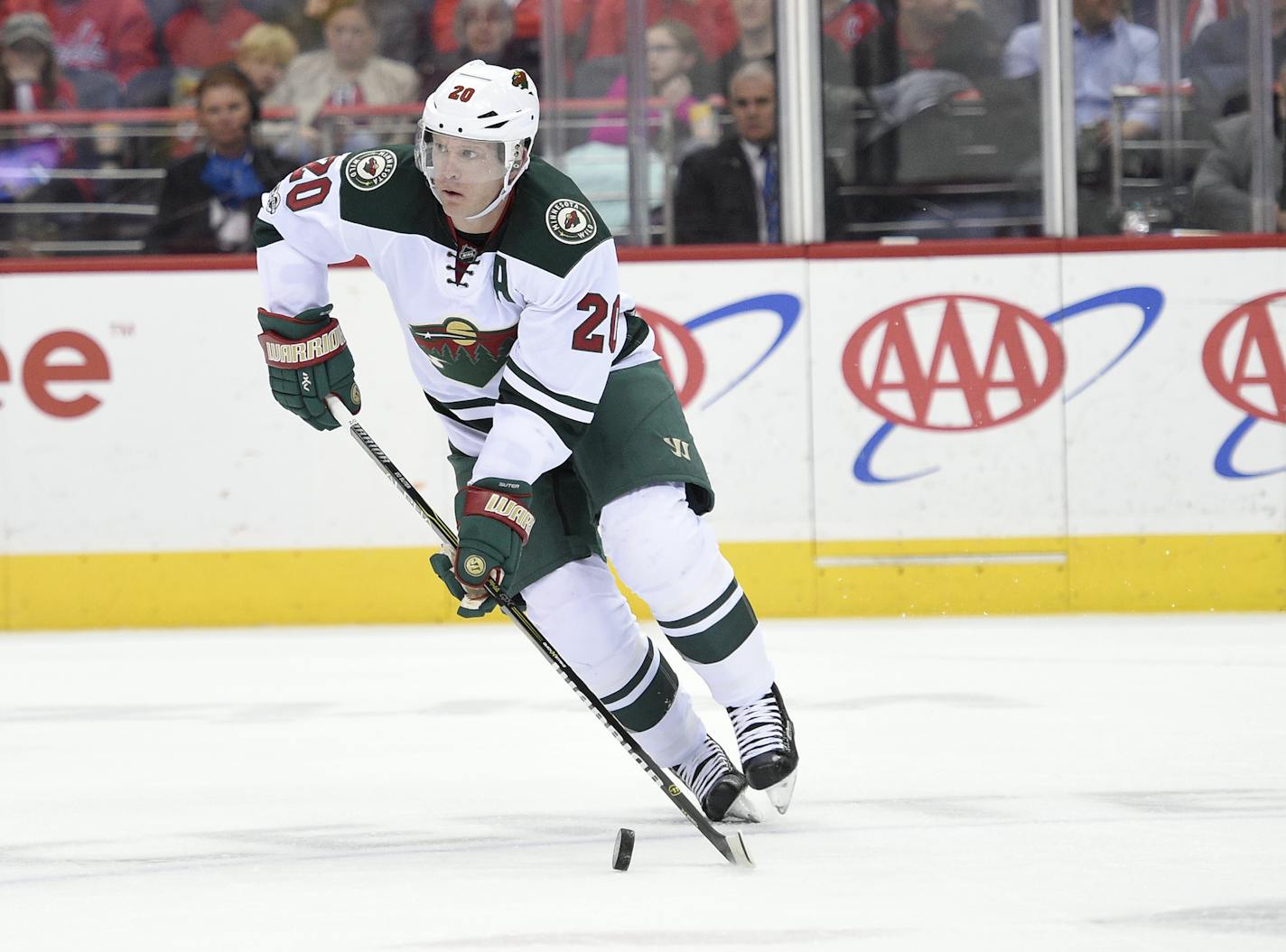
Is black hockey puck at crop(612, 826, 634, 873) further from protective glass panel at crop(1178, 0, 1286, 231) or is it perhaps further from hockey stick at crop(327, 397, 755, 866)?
protective glass panel at crop(1178, 0, 1286, 231)

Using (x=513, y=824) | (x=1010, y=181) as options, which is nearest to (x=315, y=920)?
(x=513, y=824)

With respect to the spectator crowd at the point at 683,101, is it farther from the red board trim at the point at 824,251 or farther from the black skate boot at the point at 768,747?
the black skate boot at the point at 768,747

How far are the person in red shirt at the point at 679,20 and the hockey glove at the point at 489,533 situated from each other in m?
2.91

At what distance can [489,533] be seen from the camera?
8.13ft

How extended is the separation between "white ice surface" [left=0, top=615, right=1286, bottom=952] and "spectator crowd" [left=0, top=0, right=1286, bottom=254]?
122cm

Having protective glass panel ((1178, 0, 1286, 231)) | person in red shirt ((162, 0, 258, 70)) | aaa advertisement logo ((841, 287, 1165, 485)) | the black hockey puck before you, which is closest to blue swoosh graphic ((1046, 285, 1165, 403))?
aaa advertisement logo ((841, 287, 1165, 485))

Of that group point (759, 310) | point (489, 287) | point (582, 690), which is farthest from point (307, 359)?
point (759, 310)

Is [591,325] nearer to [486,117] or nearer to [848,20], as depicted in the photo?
[486,117]

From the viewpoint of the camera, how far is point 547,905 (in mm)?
2252

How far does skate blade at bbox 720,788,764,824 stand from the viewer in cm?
276

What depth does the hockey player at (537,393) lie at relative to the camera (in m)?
2.55

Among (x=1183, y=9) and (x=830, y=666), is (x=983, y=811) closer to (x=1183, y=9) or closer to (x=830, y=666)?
(x=830, y=666)

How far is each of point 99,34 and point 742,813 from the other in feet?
11.2

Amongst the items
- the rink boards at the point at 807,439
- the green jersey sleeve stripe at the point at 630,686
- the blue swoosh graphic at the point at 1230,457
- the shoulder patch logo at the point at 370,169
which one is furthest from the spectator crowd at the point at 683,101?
the green jersey sleeve stripe at the point at 630,686
